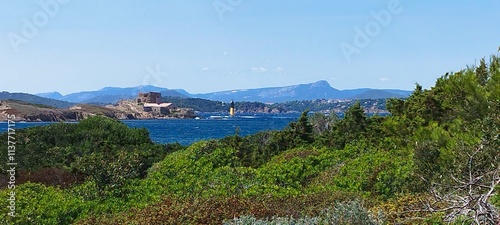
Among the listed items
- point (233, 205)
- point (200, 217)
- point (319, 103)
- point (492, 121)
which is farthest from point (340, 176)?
point (319, 103)

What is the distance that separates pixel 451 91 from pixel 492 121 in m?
3.12

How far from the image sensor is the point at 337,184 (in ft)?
32.6

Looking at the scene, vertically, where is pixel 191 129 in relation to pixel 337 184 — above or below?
below

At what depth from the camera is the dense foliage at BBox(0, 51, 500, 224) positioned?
569 centimetres

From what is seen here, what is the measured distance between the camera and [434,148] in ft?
32.1

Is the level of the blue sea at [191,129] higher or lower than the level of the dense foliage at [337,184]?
lower

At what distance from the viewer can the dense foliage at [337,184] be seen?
224 inches

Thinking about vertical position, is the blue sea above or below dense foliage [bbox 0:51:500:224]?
below

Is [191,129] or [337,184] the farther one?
[191,129]

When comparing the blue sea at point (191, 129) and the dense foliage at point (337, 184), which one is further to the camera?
the blue sea at point (191, 129)

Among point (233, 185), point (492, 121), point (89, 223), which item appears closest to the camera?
point (89, 223)

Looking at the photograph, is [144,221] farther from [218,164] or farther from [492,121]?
[218,164]

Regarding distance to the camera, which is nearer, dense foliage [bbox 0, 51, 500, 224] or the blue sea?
dense foliage [bbox 0, 51, 500, 224]

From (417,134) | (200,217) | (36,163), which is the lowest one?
(36,163)
